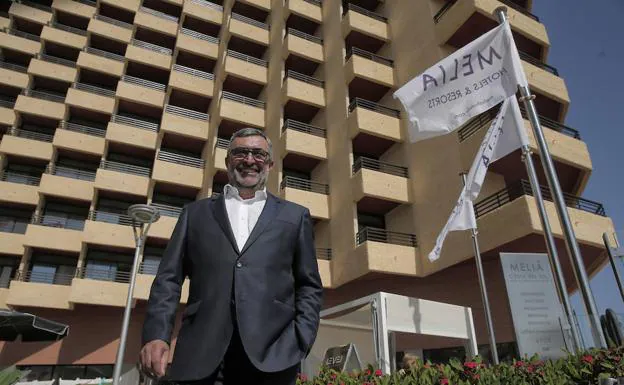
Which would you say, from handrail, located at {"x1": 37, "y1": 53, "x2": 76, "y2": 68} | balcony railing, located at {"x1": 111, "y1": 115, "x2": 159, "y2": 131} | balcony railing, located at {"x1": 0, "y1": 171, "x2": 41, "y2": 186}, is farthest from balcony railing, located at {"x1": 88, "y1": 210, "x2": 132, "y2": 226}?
handrail, located at {"x1": 37, "y1": 53, "x2": 76, "y2": 68}

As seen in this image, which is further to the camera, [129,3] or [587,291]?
[129,3]

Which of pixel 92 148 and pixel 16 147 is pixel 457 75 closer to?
pixel 92 148

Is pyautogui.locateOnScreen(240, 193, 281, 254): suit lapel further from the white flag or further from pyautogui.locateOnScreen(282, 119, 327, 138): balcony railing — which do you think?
pyautogui.locateOnScreen(282, 119, 327, 138): balcony railing

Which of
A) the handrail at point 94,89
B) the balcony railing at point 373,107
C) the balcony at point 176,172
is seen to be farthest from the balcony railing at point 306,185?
the handrail at point 94,89

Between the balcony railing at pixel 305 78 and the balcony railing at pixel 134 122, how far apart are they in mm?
7735

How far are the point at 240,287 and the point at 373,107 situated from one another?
1860 cm

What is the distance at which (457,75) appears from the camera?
7828mm

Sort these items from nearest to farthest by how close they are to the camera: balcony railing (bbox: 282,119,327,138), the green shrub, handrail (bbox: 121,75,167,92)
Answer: the green shrub
balcony railing (bbox: 282,119,327,138)
handrail (bbox: 121,75,167,92)

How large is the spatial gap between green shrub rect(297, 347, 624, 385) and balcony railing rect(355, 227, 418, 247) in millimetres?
10422

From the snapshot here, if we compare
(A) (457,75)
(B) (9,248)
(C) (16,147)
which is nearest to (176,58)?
(C) (16,147)

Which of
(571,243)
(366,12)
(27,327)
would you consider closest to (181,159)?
(366,12)

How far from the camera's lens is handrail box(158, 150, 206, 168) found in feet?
72.0

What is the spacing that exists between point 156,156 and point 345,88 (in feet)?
31.4

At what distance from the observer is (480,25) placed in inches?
621
